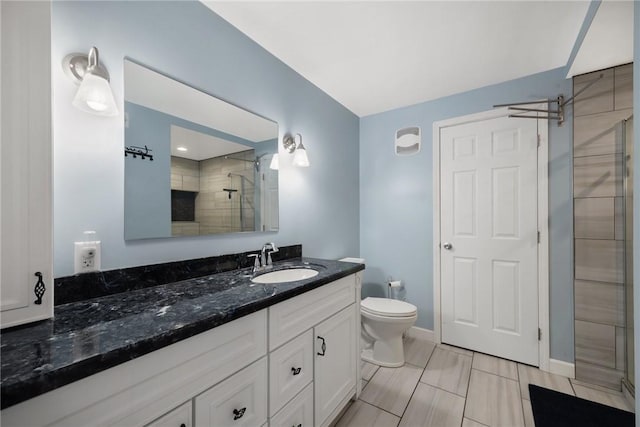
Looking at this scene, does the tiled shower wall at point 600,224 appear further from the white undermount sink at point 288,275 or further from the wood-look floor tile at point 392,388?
the white undermount sink at point 288,275

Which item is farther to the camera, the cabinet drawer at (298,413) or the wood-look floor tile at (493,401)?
the wood-look floor tile at (493,401)

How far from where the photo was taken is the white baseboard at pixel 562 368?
192cm

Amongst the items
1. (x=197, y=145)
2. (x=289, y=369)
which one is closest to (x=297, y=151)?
(x=197, y=145)

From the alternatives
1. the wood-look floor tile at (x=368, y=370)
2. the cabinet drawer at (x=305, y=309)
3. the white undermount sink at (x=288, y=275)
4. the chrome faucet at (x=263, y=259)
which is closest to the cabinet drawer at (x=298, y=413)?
the cabinet drawer at (x=305, y=309)

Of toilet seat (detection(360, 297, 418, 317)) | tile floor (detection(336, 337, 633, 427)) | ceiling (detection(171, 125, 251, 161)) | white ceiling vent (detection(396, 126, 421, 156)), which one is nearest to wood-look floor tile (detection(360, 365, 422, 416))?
tile floor (detection(336, 337, 633, 427))

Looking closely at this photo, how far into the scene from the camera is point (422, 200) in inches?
101

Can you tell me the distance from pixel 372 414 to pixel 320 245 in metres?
1.25

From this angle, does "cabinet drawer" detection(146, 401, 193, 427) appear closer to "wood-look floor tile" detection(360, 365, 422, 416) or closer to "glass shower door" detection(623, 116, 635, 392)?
"wood-look floor tile" detection(360, 365, 422, 416)

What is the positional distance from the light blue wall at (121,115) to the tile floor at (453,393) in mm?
1119

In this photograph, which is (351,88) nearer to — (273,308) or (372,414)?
(273,308)

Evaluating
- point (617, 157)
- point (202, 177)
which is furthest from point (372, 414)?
point (617, 157)

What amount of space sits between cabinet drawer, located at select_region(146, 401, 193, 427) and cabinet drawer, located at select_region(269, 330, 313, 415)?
0.34m

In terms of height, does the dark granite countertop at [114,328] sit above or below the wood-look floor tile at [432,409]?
above

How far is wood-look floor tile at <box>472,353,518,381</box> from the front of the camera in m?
1.99
